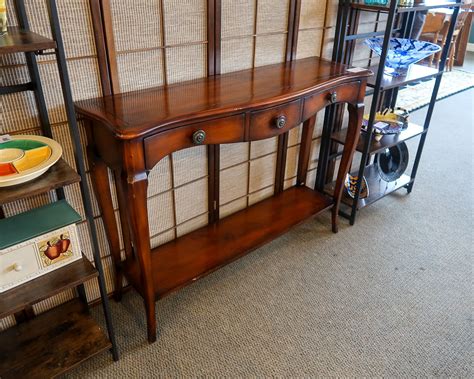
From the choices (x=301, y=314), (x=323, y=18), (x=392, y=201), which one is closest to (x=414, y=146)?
(x=392, y=201)

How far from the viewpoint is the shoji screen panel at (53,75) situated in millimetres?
1188

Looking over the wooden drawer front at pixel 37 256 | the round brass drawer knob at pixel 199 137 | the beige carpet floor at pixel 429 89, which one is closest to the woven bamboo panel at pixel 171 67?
the wooden drawer front at pixel 37 256

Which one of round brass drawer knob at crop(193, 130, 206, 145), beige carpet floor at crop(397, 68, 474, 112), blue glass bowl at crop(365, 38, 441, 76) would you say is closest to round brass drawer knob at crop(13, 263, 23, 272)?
round brass drawer knob at crop(193, 130, 206, 145)

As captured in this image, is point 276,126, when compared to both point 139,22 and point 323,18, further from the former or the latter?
point 323,18

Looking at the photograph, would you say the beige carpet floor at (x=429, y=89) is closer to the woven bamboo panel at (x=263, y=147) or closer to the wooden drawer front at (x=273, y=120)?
the woven bamboo panel at (x=263, y=147)

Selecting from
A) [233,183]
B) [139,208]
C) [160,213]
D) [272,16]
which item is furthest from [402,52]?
[139,208]

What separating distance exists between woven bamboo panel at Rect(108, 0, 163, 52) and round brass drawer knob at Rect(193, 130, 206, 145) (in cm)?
39

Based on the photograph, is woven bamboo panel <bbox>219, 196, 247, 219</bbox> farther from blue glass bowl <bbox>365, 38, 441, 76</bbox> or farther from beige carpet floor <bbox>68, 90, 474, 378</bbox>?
blue glass bowl <bbox>365, 38, 441, 76</bbox>

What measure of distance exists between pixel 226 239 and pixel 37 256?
2.81ft

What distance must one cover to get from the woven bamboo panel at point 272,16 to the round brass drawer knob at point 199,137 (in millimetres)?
673

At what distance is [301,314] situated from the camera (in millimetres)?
1732

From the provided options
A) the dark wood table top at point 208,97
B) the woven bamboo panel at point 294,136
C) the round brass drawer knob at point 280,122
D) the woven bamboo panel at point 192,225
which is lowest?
the woven bamboo panel at point 192,225

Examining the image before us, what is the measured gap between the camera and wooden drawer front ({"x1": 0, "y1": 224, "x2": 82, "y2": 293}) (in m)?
1.18

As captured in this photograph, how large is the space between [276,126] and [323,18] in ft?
2.53
